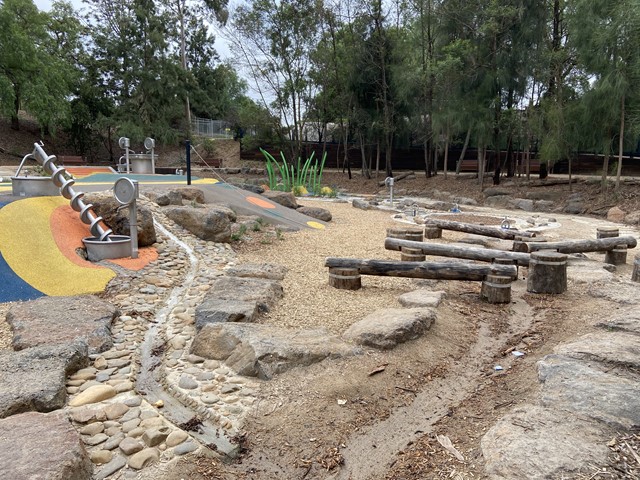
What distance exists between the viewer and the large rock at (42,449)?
184cm

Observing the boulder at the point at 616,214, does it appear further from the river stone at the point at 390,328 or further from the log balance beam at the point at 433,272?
the river stone at the point at 390,328

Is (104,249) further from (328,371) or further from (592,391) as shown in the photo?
(592,391)

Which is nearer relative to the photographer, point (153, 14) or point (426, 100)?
point (426, 100)

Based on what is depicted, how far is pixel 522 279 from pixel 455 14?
1303 cm

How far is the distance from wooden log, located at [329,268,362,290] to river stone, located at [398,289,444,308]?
54 cm

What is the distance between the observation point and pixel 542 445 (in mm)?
2010

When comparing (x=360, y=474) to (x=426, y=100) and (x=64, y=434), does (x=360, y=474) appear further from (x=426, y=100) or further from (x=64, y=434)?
(x=426, y=100)

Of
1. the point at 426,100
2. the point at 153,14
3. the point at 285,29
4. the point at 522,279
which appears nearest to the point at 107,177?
the point at 522,279

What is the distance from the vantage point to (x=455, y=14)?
15.7 meters

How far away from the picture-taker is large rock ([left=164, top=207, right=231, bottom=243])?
6586 millimetres

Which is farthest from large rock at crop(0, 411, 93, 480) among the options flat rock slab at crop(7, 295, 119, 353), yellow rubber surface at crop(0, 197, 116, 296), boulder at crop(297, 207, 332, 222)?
boulder at crop(297, 207, 332, 222)

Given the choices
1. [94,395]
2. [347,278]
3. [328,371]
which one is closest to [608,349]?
[328,371]

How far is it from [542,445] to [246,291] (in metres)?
2.78

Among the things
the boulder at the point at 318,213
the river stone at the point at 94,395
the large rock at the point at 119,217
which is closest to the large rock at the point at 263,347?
the river stone at the point at 94,395
